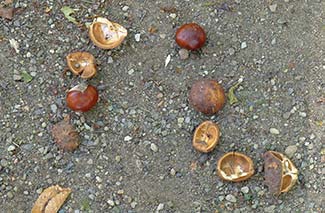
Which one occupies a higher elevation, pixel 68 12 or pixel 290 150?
pixel 68 12

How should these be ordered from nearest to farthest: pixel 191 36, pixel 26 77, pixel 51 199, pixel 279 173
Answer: pixel 279 173 → pixel 51 199 → pixel 191 36 → pixel 26 77

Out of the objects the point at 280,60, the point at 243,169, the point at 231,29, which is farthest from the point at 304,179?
the point at 231,29

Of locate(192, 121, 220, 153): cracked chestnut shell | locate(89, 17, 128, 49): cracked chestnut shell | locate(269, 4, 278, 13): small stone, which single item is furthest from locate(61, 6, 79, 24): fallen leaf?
locate(269, 4, 278, 13): small stone

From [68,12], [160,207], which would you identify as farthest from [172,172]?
[68,12]

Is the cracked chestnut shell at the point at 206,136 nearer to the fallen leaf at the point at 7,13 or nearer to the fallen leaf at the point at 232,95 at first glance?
the fallen leaf at the point at 232,95

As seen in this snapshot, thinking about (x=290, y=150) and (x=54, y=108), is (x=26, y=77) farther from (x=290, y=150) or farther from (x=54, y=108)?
(x=290, y=150)

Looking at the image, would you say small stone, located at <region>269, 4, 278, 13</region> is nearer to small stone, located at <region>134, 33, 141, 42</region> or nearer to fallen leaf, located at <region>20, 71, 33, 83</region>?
small stone, located at <region>134, 33, 141, 42</region>
